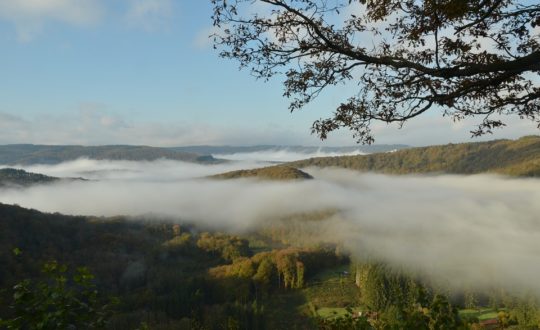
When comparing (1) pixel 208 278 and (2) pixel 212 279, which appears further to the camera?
(1) pixel 208 278

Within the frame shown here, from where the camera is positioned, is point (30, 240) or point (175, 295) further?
point (30, 240)

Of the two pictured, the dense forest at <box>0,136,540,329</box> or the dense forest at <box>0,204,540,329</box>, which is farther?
the dense forest at <box>0,204,540,329</box>

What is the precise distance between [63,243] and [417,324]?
175 metres

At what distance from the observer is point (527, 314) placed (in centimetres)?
10112

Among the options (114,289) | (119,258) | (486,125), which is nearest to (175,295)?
(114,289)

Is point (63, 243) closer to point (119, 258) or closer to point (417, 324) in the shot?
point (119, 258)

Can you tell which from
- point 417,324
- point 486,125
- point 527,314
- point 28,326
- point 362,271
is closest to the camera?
point 28,326

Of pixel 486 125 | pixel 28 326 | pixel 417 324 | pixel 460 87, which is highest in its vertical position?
pixel 460 87

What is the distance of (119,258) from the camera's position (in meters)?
152

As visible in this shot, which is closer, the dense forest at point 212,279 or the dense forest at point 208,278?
the dense forest at point 212,279

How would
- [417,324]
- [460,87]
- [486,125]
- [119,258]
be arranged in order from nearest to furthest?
[417,324] < [460,87] < [486,125] < [119,258]

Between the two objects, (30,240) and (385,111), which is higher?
(385,111)

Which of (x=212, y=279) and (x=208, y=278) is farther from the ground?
(x=212, y=279)

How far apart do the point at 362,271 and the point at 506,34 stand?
13661 centimetres
